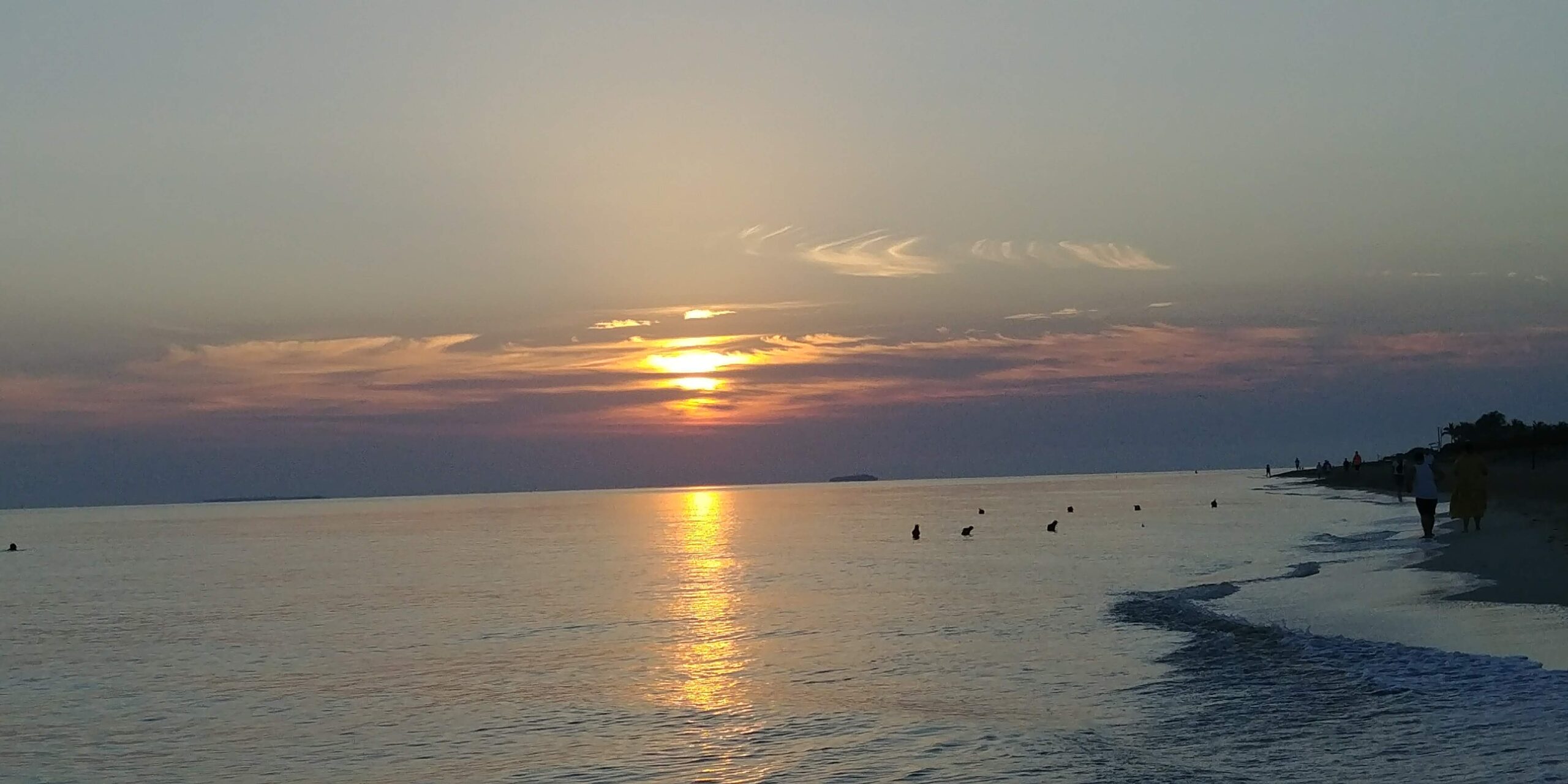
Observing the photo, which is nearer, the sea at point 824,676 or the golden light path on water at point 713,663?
the sea at point 824,676

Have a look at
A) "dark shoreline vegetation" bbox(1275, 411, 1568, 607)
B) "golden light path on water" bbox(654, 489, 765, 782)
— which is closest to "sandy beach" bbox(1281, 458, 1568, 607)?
"dark shoreline vegetation" bbox(1275, 411, 1568, 607)

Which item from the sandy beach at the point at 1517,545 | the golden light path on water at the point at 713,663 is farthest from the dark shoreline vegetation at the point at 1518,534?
the golden light path on water at the point at 713,663

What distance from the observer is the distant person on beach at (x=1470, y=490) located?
3759 cm

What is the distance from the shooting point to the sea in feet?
46.4

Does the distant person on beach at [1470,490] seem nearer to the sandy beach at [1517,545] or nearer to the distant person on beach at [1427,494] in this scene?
the sandy beach at [1517,545]

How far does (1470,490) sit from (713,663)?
86.3ft

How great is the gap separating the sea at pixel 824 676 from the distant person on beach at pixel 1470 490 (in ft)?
8.37

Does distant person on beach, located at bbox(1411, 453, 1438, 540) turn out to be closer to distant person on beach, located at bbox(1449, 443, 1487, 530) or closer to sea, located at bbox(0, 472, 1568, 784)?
distant person on beach, located at bbox(1449, 443, 1487, 530)

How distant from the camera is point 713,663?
901 inches

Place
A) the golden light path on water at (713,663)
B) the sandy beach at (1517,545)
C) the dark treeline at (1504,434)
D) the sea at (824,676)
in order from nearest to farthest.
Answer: the sea at (824,676) < the golden light path on water at (713,663) < the sandy beach at (1517,545) < the dark treeline at (1504,434)

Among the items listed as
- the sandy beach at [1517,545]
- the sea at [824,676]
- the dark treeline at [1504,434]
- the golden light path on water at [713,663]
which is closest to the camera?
the sea at [824,676]

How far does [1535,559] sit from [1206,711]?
15.6m

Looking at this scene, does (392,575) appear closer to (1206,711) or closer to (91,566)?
(91,566)

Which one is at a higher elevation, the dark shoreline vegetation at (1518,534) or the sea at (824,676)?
the dark shoreline vegetation at (1518,534)
